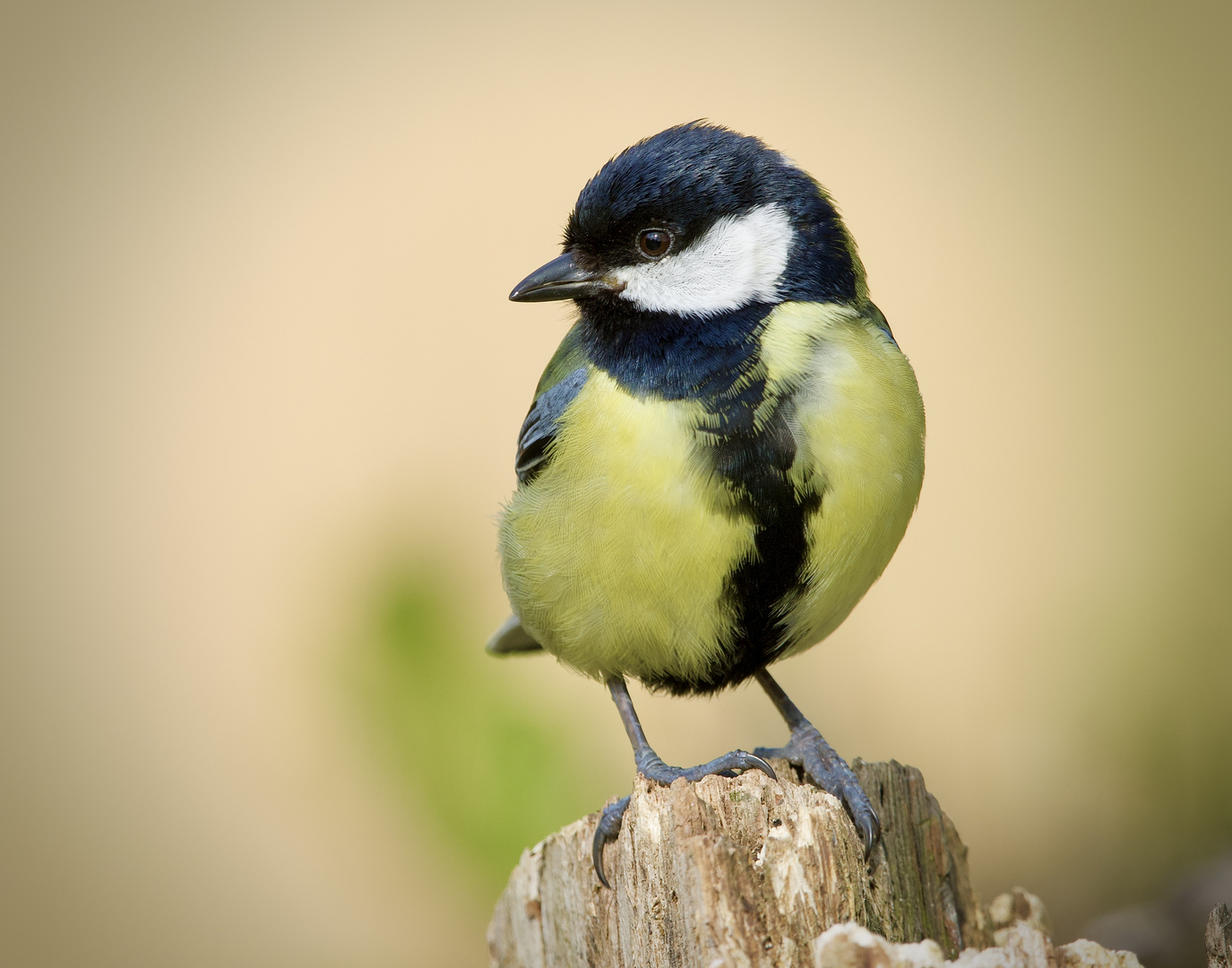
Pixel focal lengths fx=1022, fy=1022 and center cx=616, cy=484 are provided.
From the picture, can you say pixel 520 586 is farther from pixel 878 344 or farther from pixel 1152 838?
pixel 1152 838

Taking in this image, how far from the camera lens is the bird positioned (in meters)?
1.62

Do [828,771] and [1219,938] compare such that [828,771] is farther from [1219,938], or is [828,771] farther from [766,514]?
[1219,938]

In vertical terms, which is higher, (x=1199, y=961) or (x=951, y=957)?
(x=951, y=957)

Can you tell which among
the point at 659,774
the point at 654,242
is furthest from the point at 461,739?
the point at 654,242

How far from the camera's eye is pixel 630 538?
1.64 m

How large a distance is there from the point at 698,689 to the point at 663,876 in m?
0.50

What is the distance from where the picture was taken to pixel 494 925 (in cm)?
200

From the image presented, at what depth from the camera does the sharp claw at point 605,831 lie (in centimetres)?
177

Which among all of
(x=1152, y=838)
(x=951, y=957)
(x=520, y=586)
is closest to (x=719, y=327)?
(x=520, y=586)

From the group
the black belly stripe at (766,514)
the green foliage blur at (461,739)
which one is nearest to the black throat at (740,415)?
the black belly stripe at (766,514)

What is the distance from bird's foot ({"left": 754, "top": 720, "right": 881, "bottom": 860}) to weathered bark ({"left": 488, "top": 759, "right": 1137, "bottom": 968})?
0.03m

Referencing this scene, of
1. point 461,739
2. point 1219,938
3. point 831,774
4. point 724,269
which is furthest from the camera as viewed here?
point 461,739

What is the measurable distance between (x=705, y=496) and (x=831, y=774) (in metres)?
0.61

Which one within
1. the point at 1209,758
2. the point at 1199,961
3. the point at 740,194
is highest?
the point at 740,194
